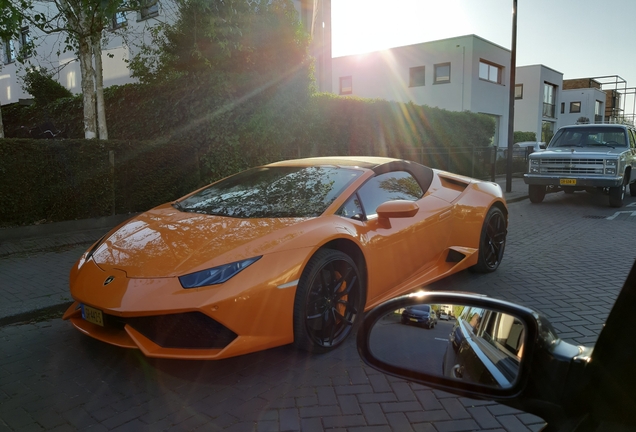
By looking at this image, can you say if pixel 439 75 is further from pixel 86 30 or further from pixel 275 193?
pixel 275 193

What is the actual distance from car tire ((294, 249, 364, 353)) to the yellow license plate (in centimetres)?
125

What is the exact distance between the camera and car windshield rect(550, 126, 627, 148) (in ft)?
42.4

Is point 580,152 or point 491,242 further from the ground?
point 580,152

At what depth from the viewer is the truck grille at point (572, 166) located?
12.0 m

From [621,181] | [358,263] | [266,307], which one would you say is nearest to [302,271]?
[266,307]

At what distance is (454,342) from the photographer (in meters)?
1.35

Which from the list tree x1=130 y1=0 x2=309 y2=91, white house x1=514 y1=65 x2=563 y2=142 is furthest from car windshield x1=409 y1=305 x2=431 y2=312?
white house x1=514 y1=65 x2=563 y2=142

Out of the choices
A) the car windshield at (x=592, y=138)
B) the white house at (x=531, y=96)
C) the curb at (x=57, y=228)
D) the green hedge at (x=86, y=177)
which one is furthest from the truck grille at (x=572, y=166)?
the white house at (x=531, y=96)

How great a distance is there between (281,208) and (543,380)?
3.05 meters

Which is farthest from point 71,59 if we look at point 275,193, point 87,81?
point 275,193

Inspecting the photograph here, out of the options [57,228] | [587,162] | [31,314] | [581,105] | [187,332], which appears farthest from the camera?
[581,105]

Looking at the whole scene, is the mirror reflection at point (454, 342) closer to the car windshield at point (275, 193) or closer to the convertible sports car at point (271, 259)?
the convertible sports car at point (271, 259)

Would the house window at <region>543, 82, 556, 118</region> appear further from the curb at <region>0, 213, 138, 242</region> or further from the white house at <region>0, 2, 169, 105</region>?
the curb at <region>0, 213, 138, 242</region>

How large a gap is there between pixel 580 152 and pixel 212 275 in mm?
12045
